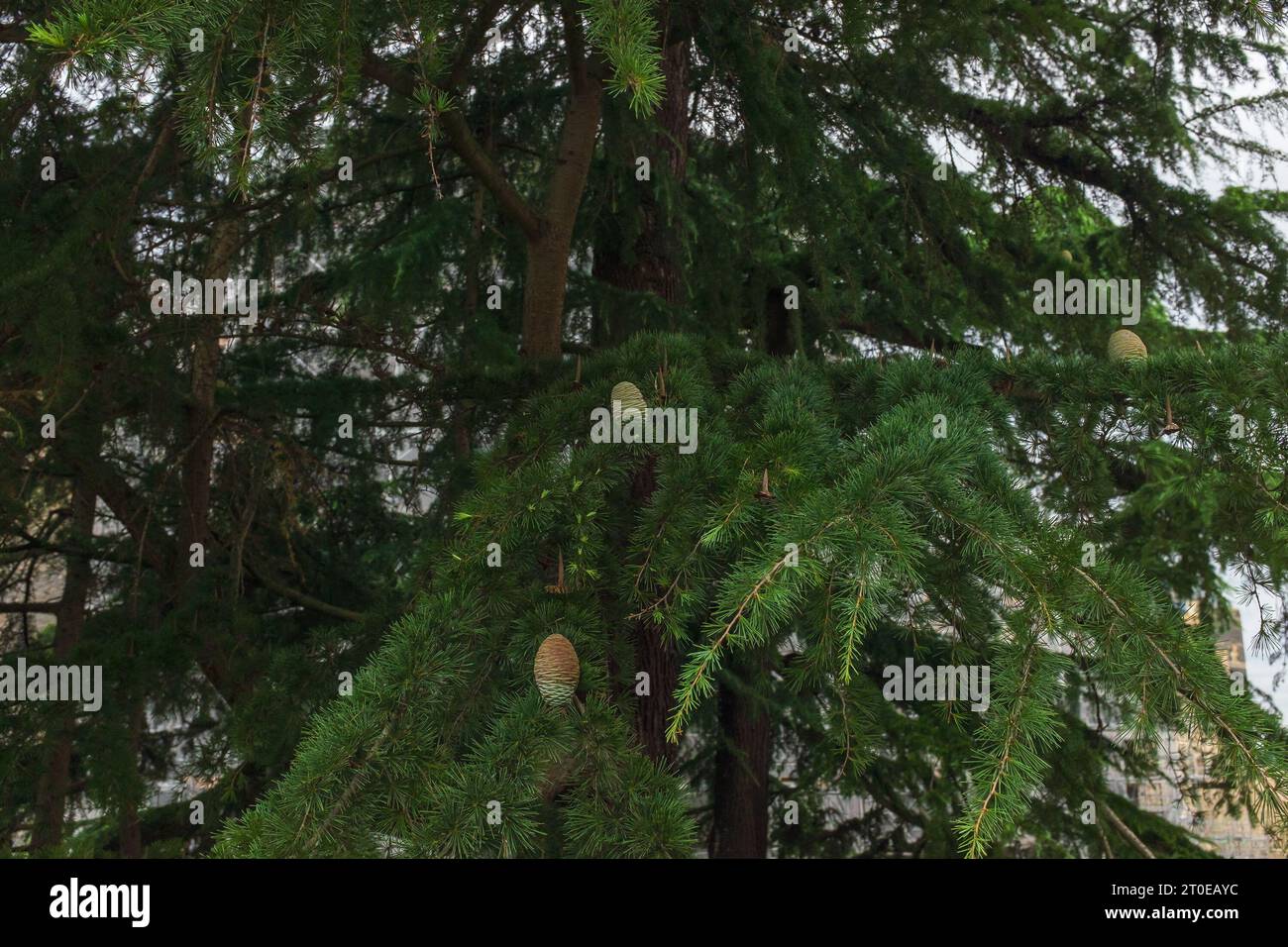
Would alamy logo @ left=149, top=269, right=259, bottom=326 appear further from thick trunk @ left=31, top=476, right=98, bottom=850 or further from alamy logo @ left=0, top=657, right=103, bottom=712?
alamy logo @ left=0, top=657, right=103, bottom=712

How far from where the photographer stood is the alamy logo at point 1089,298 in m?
4.18

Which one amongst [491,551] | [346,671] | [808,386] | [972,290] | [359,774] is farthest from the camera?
[972,290]

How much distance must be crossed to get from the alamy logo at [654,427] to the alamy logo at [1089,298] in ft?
8.07

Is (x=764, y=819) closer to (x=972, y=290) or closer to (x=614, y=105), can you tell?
(x=972, y=290)

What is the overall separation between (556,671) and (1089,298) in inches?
141

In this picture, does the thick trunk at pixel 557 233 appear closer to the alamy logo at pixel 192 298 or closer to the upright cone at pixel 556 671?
the alamy logo at pixel 192 298

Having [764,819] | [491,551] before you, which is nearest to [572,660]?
[491,551]

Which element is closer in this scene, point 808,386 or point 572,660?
point 572,660

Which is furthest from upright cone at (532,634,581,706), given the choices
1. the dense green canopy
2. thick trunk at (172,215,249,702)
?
thick trunk at (172,215,249,702)

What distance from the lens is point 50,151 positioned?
390 centimetres

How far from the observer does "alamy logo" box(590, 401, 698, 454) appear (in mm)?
2023

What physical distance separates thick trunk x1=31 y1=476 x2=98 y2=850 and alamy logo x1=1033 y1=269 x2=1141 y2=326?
3667mm

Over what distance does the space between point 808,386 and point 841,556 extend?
711 millimetres
